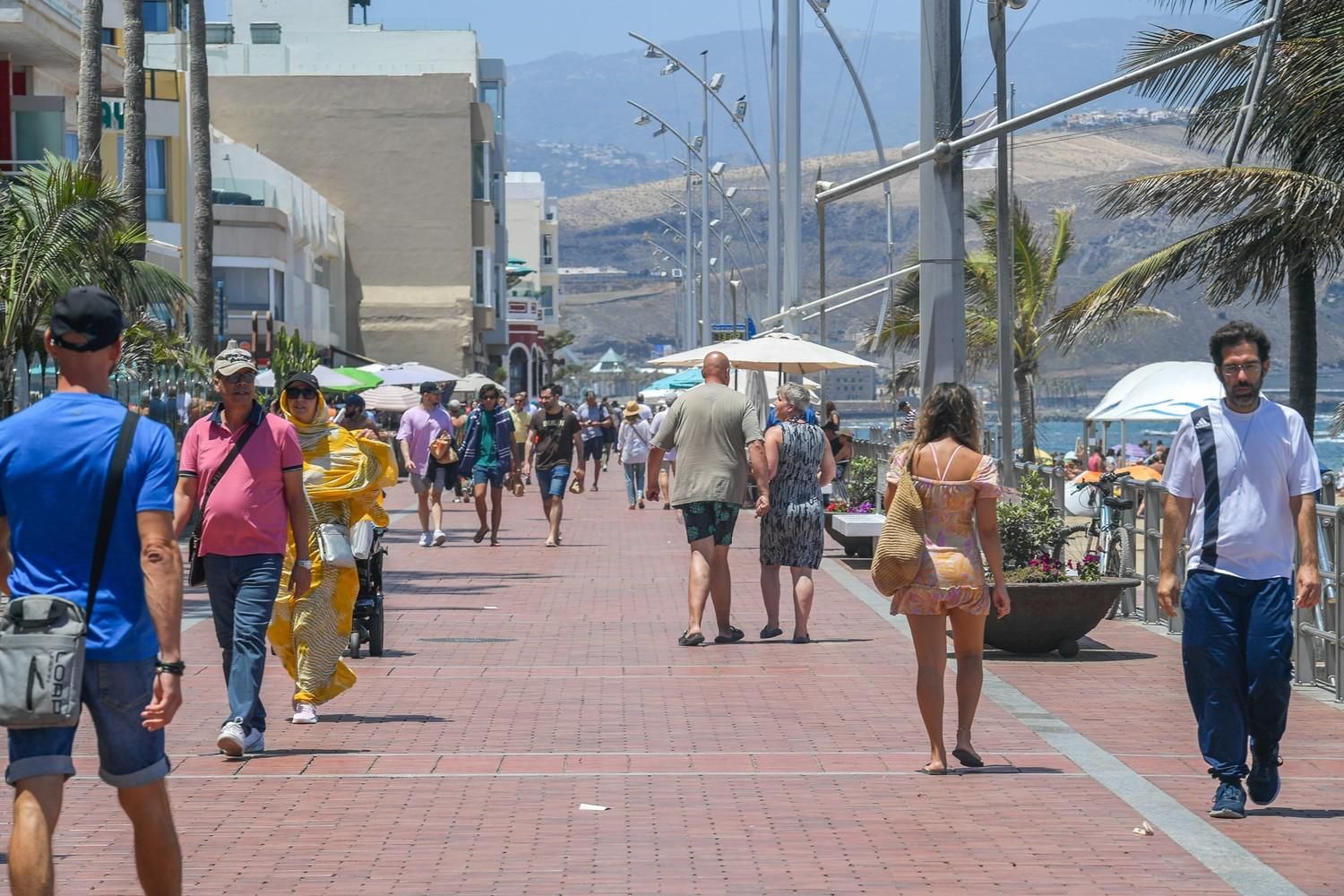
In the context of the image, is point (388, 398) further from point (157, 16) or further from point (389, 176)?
point (389, 176)

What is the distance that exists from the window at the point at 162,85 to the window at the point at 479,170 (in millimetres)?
21982

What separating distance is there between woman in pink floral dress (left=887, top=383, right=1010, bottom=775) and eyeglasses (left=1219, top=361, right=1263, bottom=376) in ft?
3.79

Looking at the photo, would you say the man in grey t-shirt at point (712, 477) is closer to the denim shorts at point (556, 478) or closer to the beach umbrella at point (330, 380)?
the denim shorts at point (556, 478)

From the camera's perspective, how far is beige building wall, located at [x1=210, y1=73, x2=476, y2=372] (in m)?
61.8

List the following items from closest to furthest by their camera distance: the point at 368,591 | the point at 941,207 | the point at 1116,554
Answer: the point at 368,591 < the point at 941,207 < the point at 1116,554

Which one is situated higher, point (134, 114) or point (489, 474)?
point (134, 114)

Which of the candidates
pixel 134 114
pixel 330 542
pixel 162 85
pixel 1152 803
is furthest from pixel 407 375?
pixel 1152 803

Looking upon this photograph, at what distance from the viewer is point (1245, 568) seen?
23.6 ft

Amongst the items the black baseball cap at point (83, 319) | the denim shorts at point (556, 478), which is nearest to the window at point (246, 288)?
the denim shorts at point (556, 478)

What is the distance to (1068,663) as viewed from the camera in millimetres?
11711

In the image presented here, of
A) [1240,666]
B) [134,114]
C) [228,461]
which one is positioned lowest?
[1240,666]

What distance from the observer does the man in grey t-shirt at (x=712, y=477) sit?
12695 millimetres

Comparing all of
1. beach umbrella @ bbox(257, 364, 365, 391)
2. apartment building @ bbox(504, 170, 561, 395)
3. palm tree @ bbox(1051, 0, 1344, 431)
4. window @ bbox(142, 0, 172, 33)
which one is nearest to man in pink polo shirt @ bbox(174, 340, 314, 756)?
palm tree @ bbox(1051, 0, 1344, 431)

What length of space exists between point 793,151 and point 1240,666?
1015 inches
